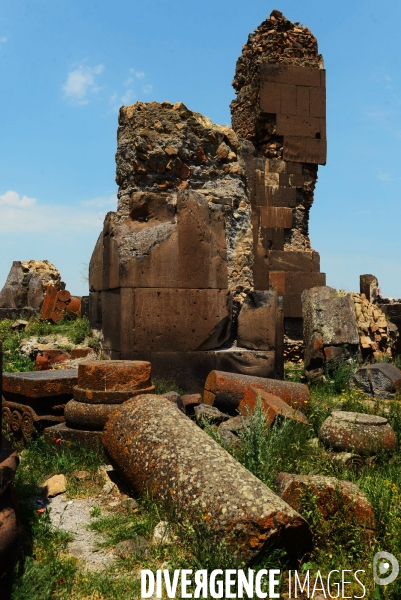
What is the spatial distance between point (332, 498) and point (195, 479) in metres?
0.84

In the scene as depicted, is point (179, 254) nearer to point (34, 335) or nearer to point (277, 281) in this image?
point (34, 335)

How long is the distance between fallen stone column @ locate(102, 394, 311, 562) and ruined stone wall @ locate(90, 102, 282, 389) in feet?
6.55

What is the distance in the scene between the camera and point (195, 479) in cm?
329

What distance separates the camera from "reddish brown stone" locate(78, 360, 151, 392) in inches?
191

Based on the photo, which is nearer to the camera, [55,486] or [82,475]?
[55,486]

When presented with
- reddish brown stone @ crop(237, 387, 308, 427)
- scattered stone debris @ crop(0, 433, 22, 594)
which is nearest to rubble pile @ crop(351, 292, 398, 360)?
reddish brown stone @ crop(237, 387, 308, 427)

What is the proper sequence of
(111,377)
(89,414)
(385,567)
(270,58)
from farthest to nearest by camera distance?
1. (270,58)
2. (111,377)
3. (89,414)
4. (385,567)

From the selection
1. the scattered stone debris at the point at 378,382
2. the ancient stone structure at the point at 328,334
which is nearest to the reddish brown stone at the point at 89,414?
the scattered stone debris at the point at 378,382

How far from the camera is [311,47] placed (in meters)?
12.8

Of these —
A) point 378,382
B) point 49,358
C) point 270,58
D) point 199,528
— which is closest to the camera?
point 199,528

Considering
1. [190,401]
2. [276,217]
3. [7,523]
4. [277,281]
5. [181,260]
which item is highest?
[276,217]

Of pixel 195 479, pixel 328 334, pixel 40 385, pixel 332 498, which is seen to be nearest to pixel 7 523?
pixel 195 479

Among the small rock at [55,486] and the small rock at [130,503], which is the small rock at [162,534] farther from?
the small rock at [55,486]

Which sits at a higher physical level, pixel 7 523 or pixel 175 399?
pixel 175 399
